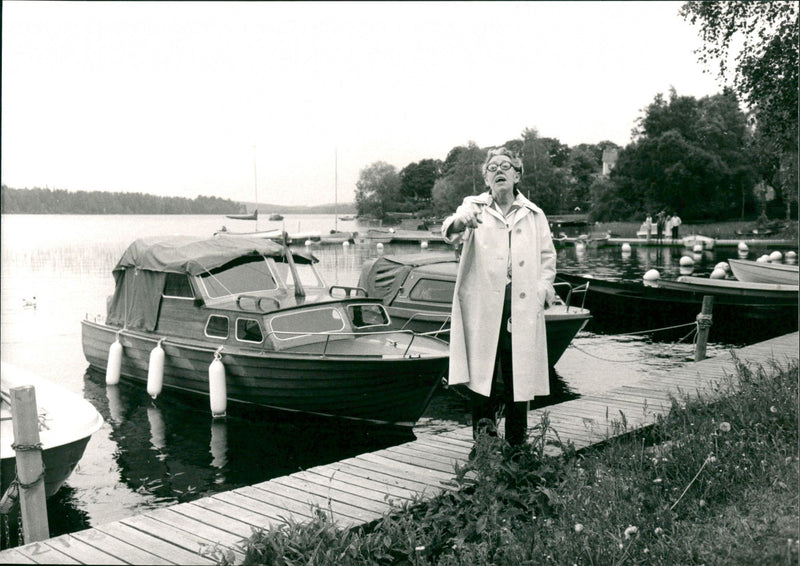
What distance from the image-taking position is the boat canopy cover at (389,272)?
49.9 ft

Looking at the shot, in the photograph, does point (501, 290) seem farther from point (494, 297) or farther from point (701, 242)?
point (701, 242)

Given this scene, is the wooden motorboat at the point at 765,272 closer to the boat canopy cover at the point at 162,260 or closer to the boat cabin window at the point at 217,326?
the boat canopy cover at the point at 162,260

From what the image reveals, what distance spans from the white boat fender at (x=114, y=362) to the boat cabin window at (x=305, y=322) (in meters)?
4.44

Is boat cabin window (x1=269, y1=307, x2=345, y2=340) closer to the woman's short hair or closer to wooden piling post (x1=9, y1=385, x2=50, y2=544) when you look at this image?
wooden piling post (x1=9, y1=385, x2=50, y2=544)

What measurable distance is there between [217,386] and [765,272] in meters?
16.9

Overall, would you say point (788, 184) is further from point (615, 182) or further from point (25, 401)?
point (615, 182)

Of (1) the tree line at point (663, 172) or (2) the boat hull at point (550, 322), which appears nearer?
(2) the boat hull at point (550, 322)

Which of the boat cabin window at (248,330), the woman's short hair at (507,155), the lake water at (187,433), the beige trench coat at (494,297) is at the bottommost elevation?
the lake water at (187,433)

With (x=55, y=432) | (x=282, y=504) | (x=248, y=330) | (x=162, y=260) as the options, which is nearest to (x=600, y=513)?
Answer: (x=282, y=504)

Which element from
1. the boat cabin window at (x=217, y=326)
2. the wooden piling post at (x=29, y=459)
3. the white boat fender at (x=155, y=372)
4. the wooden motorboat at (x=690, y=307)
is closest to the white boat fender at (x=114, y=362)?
the white boat fender at (x=155, y=372)

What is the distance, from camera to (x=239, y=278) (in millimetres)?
12938

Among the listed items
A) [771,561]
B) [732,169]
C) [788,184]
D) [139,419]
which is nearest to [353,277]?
[788,184]

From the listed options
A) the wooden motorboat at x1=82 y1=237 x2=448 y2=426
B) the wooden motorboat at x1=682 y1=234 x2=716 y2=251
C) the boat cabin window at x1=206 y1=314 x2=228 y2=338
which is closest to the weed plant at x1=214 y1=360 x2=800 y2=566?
the wooden motorboat at x1=82 y1=237 x2=448 y2=426

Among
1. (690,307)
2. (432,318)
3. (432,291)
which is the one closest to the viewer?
(432,318)
